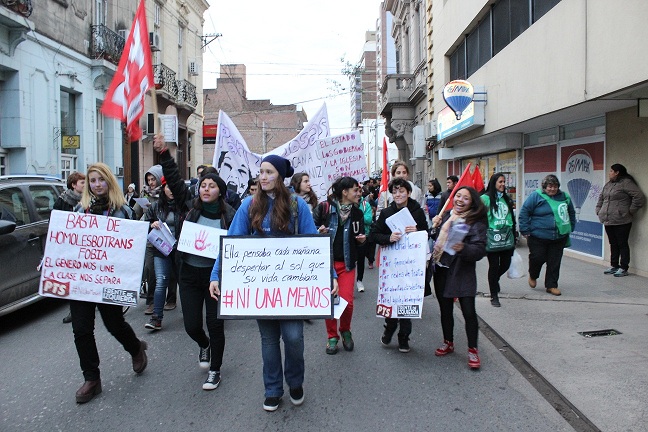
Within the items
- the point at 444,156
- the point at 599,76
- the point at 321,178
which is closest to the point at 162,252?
the point at 321,178

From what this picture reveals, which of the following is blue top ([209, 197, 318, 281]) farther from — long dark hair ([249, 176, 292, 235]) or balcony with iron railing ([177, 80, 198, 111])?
balcony with iron railing ([177, 80, 198, 111])

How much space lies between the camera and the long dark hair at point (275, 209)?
156 inches

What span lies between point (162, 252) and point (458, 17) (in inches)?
550

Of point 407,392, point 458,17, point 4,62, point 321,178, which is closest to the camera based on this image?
point 407,392

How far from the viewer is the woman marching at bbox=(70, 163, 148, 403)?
13.9 ft

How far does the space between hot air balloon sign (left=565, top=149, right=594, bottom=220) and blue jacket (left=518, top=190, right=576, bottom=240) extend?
3.21 meters

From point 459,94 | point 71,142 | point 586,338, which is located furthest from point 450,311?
point 71,142

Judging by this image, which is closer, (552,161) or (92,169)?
(92,169)

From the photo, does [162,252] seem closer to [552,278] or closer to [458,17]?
[552,278]

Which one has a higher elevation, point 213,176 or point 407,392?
point 213,176

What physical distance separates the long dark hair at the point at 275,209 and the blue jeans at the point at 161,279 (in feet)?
8.80

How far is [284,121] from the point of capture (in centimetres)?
7112

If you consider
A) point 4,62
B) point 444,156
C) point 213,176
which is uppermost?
point 4,62

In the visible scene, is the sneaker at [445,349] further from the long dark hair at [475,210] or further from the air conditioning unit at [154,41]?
the air conditioning unit at [154,41]
